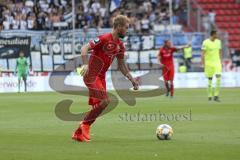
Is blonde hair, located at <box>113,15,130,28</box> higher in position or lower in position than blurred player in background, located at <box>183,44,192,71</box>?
higher

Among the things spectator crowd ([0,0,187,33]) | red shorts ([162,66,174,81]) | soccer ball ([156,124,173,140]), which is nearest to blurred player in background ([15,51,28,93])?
spectator crowd ([0,0,187,33])

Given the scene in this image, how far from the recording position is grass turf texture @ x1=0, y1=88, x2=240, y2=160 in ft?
38.9

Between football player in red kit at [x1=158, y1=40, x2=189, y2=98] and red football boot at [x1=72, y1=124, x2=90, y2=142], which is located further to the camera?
football player in red kit at [x1=158, y1=40, x2=189, y2=98]

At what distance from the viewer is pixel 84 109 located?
77.3 ft

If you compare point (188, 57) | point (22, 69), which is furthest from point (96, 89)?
point (188, 57)

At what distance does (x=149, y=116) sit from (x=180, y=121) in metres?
1.73

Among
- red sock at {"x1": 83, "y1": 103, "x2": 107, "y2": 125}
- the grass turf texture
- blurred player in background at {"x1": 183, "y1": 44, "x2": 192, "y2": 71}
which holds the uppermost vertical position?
red sock at {"x1": 83, "y1": 103, "x2": 107, "y2": 125}

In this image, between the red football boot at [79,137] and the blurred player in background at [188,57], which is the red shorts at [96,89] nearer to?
the red football boot at [79,137]

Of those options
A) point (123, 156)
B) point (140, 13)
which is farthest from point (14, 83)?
point (123, 156)

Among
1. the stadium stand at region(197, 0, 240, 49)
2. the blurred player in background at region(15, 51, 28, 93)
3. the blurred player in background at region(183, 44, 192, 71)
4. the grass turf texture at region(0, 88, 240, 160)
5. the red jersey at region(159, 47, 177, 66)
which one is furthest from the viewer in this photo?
the stadium stand at region(197, 0, 240, 49)

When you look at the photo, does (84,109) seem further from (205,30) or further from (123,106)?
(205,30)

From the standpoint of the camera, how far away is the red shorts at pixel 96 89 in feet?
46.0

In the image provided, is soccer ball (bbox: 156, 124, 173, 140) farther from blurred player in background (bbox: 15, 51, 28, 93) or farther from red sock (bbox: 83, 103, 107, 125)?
blurred player in background (bbox: 15, 51, 28, 93)

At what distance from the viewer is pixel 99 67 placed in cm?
1418
